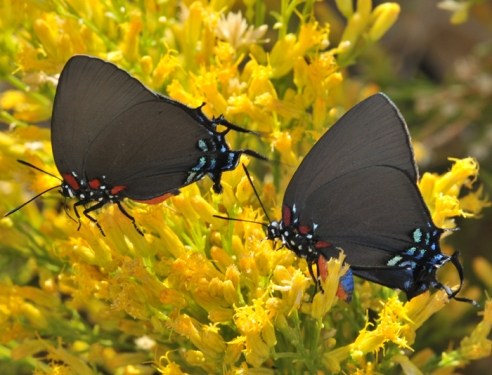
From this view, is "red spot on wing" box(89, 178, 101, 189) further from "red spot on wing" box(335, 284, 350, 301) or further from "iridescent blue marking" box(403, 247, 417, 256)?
"iridescent blue marking" box(403, 247, 417, 256)

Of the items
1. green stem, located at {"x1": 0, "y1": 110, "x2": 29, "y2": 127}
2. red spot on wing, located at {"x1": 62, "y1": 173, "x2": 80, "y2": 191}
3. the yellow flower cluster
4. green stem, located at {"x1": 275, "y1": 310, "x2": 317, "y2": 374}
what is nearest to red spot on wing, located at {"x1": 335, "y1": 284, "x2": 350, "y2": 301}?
the yellow flower cluster

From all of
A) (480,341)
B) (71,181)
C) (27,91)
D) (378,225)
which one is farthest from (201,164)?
(480,341)

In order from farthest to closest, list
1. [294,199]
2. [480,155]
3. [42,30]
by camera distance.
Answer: [480,155], [42,30], [294,199]

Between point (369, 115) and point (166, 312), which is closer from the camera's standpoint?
point (369, 115)

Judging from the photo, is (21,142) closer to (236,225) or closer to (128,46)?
(128,46)

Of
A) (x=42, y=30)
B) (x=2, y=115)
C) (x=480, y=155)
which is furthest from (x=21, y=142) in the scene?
(x=480, y=155)
